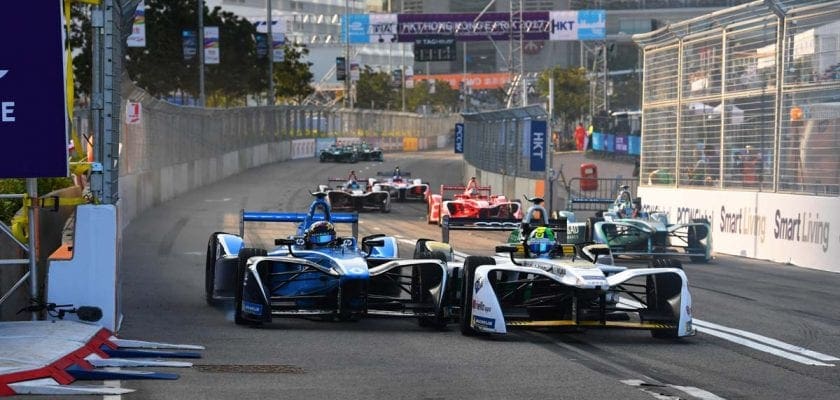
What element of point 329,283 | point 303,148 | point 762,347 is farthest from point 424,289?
point 303,148

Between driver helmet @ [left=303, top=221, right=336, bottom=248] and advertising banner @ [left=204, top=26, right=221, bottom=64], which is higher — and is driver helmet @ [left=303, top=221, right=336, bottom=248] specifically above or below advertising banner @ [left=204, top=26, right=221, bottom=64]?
below

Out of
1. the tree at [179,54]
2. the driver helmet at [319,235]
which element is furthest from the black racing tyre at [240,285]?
the tree at [179,54]

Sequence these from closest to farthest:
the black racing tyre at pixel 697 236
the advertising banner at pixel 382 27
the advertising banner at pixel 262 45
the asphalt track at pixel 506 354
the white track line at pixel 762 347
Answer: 1. the asphalt track at pixel 506 354
2. the white track line at pixel 762 347
3. the black racing tyre at pixel 697 236
4. the advertising banner at pixel 262 45
5. the advertising banner at pixel 382 27

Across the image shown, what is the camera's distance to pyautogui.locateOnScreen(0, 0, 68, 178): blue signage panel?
39.4ft

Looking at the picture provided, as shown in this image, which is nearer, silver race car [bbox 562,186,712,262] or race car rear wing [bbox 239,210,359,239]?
race car rear wing [bbox 239,210,359,239]

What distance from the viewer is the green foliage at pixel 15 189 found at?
17203mm

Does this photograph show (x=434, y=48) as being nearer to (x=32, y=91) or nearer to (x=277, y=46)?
(x=277, y=46)

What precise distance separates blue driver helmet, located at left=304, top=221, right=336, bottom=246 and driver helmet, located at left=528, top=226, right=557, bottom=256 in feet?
7.24

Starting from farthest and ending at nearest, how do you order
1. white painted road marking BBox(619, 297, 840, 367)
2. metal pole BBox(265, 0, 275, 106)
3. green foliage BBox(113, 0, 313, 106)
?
metal pole BBox(265, 0, 275, 106) < green foliage BBox(113, 0, 313, 106) < white painted road marking BBox(619, 297, 840, 367)

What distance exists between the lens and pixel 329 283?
47.4 feet

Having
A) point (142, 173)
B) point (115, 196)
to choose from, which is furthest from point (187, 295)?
point (142, 173)

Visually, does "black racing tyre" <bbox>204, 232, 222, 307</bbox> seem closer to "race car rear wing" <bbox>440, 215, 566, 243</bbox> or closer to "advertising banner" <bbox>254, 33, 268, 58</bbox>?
"race car rear wing" <bbox>440, 215, 566, 243</bbox>

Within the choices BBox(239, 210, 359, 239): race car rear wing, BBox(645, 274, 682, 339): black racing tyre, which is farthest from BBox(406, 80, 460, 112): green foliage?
BBox(645, 274, 682, 339): black racing tyre

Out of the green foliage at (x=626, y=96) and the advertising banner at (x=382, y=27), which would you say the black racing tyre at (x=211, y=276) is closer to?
the advertising banner at (x=382, y=27)
